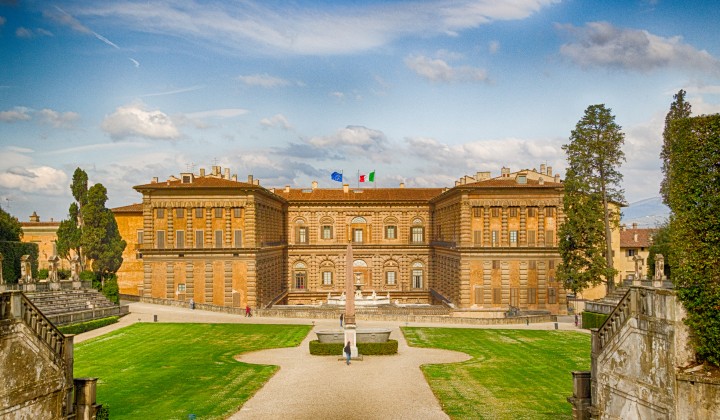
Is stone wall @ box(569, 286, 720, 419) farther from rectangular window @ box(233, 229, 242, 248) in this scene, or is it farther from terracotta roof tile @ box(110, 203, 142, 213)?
terracotta roof tile @ box(110, 203, 142, 213)

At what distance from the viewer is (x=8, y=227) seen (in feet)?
220

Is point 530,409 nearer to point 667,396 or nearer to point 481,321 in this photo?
point 667,396

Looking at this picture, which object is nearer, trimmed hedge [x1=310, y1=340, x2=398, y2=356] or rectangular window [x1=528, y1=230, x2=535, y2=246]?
trimmed hedge [x1=310, y1=340, x2=398, y2=356]

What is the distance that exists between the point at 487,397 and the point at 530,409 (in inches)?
90.3

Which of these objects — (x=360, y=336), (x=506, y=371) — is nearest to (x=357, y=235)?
(x=360, y=336)

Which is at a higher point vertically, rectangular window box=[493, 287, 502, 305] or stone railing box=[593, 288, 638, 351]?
stone railing box=[593, 288, 638, 351]

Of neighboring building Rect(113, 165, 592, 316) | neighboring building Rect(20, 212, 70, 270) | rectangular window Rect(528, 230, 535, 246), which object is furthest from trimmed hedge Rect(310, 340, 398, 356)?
neighboring building Rect(20, 212, 70, 270)

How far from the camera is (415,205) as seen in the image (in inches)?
3199

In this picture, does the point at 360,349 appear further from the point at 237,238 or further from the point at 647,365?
the point at 237,238

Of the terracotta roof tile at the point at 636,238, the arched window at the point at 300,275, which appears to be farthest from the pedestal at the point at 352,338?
the terracotta roof tile at the point at 636,238

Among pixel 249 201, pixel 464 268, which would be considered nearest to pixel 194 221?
pixel 249 201

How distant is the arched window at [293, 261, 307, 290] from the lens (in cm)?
8038

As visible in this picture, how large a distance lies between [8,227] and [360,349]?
4759cm

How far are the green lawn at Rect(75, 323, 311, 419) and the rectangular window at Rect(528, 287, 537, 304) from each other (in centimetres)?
2355
